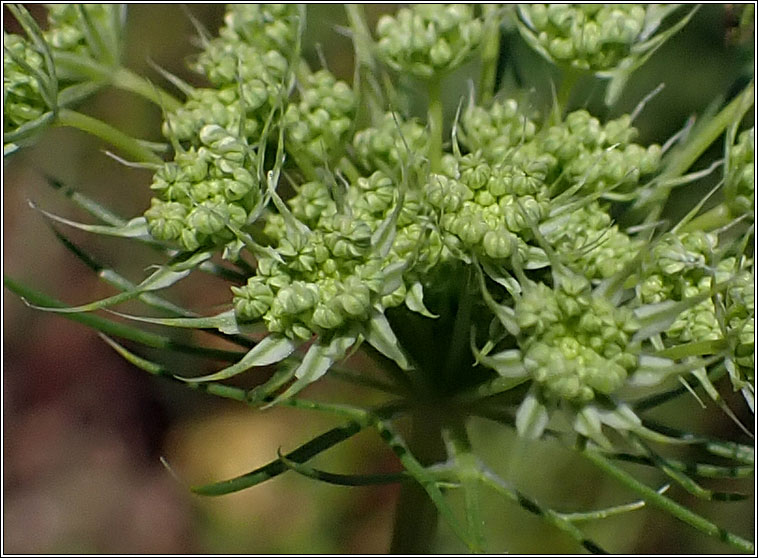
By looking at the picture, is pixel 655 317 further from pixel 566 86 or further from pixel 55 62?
pixel 55 62

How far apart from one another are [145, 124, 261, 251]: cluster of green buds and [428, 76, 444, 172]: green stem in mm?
427

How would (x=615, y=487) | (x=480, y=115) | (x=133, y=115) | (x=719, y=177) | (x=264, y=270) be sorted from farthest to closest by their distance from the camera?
(x=133, y=115), (x=615, y=487), (x=719, y=177), (x=480, y=115), (x=264, y=270)

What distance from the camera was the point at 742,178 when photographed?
80.4 inches

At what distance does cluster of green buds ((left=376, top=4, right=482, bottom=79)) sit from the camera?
2166 millimetres

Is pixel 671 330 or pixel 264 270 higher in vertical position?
pixel 264 270

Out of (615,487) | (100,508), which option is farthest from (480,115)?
(100,508)

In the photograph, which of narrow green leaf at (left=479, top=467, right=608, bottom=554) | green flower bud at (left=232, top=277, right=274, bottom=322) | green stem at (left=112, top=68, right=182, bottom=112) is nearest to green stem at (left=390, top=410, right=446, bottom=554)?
narrow green leaf at (left=479, top=467, right=608, bottom=554)

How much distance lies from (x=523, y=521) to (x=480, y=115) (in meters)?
2.16

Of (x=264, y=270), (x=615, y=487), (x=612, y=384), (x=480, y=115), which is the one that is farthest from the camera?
(x=615, y=487)

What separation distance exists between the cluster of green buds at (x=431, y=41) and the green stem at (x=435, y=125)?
31 millimetres

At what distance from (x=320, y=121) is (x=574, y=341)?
795 mm

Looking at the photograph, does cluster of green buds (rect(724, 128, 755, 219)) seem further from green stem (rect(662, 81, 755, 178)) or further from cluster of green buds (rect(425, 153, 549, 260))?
cluster of green buds (rect(425, 153, 549, 260))

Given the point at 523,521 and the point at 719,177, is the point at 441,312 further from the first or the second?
the point at 523,521

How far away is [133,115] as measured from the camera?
427 centimetres
